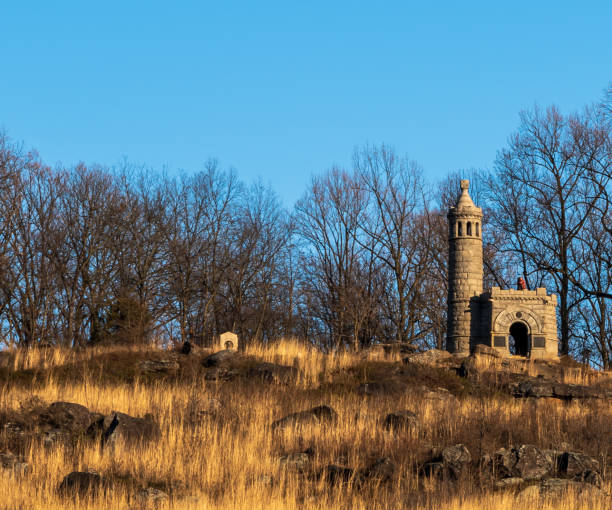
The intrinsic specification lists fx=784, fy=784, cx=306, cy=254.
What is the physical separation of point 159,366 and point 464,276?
1794 centimetres

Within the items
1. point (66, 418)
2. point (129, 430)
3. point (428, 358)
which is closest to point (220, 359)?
point (428, 358)

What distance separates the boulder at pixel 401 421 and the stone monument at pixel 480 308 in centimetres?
2050

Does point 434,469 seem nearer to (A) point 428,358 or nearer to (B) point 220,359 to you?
(B) point 220,359

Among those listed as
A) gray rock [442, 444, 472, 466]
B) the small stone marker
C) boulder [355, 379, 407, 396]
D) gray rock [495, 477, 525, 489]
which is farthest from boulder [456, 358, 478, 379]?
gray rock [495, 477, 525, 489]

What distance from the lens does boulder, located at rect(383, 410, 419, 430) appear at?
47.2ft

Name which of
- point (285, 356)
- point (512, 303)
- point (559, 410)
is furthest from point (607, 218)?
point (559, 410)

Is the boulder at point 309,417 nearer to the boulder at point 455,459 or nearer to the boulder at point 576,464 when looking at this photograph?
the boulder at point 455,459

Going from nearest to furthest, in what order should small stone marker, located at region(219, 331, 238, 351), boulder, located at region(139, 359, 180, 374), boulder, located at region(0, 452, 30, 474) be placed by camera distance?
boulder, located at region(0, 452, 30, 474) → boulder, located at region(139, 359, 180, 374) → small stone marker, located at region(219, 331, 238, 351)

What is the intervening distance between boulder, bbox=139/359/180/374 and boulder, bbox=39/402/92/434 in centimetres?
819

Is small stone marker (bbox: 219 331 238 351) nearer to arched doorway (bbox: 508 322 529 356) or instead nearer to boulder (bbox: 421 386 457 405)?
boulder (bbox: 421 386 457 405)

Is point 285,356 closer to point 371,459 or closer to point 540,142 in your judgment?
point 371,459

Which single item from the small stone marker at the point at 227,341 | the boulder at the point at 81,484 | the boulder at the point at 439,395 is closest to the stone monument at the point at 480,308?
the small stone marker at the point at 227,341

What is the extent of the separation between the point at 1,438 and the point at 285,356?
470 inches

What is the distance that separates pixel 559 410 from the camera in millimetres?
17562
